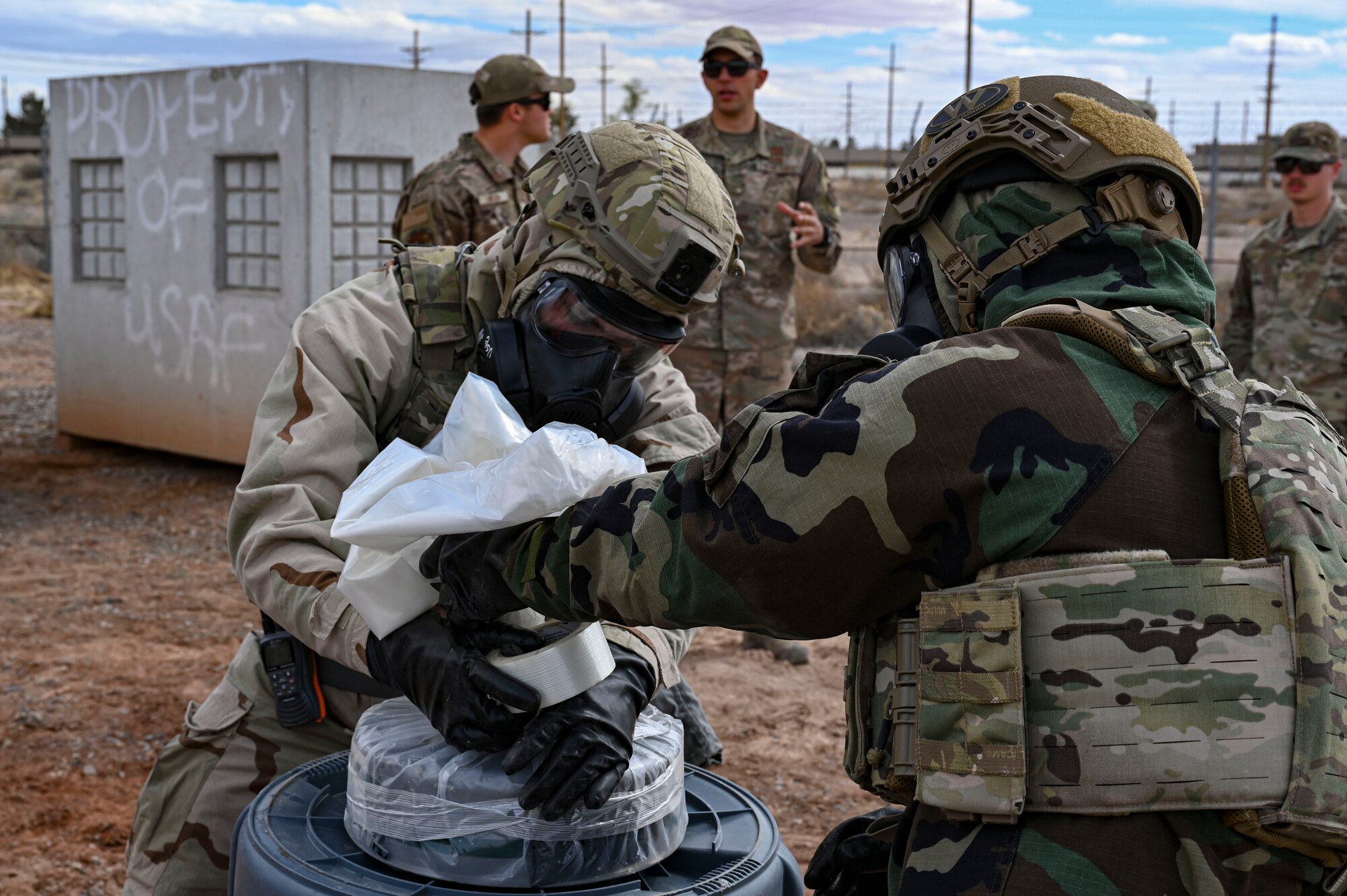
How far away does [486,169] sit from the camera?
20.7 ft

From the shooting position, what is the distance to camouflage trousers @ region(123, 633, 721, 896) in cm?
245

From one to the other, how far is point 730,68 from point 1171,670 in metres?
5.40

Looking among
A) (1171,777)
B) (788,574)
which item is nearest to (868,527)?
(788,574)

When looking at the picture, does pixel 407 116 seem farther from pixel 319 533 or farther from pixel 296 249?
pixel 319 533

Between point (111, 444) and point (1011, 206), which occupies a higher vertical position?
point (1011, 206)

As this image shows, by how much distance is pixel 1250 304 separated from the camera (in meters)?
7.55

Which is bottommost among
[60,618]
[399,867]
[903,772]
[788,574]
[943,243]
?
[60,618]

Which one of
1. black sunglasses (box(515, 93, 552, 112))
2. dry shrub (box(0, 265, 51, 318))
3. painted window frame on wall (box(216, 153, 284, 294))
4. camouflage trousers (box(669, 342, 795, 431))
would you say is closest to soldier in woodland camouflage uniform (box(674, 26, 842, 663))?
camouflage trousers (box(669, 342, 795, 431))

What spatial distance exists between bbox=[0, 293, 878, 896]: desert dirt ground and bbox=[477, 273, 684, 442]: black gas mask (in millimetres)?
2052

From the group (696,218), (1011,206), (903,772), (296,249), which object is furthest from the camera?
(296,249)

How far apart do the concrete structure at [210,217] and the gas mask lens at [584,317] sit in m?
5.88

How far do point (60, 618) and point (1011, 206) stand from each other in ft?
18.7

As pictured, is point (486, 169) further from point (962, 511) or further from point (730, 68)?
point (962, 511)

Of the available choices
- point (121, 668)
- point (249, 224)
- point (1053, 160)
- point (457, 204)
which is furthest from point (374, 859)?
point (249, 224)
